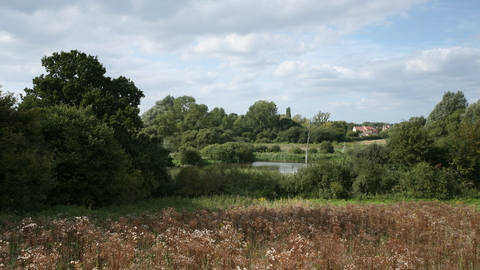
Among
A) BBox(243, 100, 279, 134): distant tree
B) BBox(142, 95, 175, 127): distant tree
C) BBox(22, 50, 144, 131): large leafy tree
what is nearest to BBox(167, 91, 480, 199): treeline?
BBox(22, 50, 144, 131): large leafy tree

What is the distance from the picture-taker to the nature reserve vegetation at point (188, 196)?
5.86m

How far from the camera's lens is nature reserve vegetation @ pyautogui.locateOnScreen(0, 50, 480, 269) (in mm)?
5855

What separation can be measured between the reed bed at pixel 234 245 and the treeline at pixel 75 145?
3.90m

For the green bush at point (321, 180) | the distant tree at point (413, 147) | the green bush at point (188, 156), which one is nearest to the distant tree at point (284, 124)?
the green bush at point (188, 156)

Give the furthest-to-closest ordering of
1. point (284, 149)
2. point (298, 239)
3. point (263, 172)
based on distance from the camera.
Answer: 1. point (284, 149)
2. point (263, 172)
3. point (298, 239)

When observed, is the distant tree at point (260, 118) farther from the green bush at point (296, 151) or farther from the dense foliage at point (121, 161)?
the dense foliage at point (121, 161)

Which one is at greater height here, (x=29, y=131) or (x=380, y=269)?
(x=29, y=131)

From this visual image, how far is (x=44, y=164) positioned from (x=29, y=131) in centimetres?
191

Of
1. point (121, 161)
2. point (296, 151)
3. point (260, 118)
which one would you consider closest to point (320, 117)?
point (296, 151)

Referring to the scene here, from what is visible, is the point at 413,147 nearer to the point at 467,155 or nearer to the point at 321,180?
the point at 467,155

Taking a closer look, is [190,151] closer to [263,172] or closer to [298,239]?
[263,172]

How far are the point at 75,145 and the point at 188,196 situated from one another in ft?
24.4

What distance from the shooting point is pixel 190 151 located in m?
44.8

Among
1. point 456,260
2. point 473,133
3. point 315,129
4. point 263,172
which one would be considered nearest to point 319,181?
point 263,172
